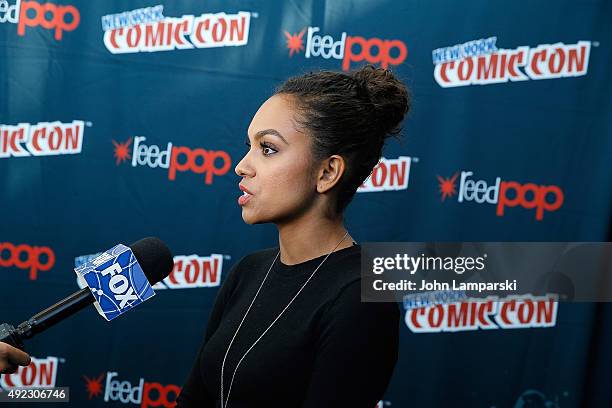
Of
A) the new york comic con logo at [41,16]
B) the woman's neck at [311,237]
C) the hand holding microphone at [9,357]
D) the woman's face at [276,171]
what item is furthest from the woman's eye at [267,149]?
the new york comic con logo at [41,16]

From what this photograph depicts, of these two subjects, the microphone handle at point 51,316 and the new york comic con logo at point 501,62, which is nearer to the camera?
the microphone handle at point 51,316

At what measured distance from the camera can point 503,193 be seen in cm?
240

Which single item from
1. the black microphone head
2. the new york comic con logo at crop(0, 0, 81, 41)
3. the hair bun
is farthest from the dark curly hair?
the new york comic con logo at crop(0, 0, 81, 41)

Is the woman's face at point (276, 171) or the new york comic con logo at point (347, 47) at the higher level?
the new york comic con logo at point (347, 47)

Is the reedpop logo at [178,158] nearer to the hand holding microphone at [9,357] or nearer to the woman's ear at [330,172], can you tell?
the woman's ear at [330,172]

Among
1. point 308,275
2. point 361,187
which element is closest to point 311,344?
point 308,275

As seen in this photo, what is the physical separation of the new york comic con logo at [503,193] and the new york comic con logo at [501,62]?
318 millimetres

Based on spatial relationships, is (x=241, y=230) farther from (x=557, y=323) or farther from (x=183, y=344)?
(x=557, y=323)

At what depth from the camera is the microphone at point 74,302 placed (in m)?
0.92

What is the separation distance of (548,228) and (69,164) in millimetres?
1567

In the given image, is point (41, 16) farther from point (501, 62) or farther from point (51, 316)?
point (51, 316)

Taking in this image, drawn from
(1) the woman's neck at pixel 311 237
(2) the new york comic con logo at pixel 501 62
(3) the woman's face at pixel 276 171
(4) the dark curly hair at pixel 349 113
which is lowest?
(1) the woman's neck at pixel 311 237

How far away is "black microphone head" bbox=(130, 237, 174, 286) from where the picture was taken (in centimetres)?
109

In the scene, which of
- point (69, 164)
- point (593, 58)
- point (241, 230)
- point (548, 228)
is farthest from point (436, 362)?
point (69, 164)
